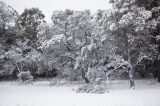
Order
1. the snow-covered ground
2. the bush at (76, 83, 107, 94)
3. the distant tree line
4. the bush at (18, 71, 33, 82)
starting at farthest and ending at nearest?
the bush at (18, 71, 33, 82)
the distant tree line
the bush at (76, 83, 107, 94)
the snow-covered ground

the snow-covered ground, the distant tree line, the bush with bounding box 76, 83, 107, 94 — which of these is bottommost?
the snow-covered ground

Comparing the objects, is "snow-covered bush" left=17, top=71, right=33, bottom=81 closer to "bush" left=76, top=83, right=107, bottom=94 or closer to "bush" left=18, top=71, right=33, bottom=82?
"bush" left=18, top=71, right=33, bottom=82

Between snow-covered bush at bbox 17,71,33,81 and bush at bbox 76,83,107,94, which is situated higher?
snow-covered bush at bbox 17,71,33,81

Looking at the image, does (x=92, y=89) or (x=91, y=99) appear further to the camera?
(x=92, y=89)

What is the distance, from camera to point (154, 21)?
49.8 ft

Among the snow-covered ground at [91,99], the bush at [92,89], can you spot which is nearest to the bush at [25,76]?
the snow-covered ground at [91,99]

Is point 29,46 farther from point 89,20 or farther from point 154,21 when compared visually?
point 154,21

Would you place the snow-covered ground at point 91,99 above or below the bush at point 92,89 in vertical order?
below

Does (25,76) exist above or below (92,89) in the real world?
above

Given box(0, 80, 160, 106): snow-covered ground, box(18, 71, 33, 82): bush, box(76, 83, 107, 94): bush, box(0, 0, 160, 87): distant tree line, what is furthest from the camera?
box(18, 71, 33, 82): bush

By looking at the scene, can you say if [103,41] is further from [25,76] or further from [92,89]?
[25,76]

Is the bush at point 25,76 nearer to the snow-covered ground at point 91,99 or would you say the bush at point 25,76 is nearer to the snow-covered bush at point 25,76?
the snow-covered bush at point 25,76

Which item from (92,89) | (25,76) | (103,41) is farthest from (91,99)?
(25,76)

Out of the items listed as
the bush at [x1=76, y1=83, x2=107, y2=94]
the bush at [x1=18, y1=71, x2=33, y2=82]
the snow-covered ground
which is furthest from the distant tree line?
the snow-covered ground
